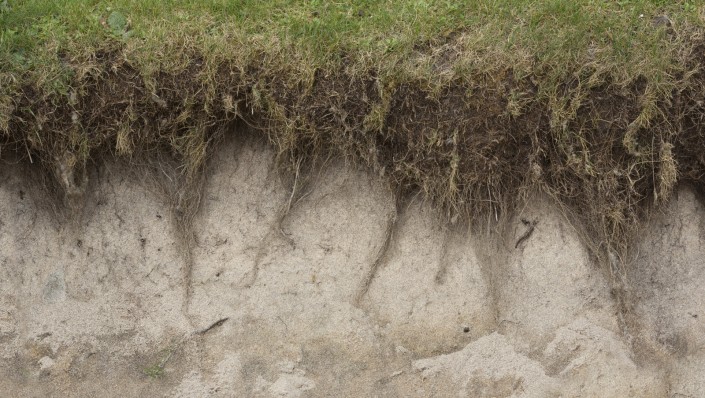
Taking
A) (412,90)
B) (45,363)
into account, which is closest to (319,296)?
(412,90)

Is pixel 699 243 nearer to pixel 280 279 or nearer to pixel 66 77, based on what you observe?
pixel 280 279

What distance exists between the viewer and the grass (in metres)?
4.68

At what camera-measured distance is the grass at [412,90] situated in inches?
184

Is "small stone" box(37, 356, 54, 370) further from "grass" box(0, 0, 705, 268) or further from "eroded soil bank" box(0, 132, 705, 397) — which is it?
"grass" box(0, 0, 705, 268)

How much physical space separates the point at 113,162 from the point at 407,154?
5.39 feet

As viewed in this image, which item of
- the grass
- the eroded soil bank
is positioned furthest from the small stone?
the grass

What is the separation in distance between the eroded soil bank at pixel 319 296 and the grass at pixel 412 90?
0.77 feet

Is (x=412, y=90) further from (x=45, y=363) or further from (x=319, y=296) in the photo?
(x=45, y=363)

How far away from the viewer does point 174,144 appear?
4875 mm

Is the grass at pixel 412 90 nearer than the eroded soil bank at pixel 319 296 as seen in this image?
Yes

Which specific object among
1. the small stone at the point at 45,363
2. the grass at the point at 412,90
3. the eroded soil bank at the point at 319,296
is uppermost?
the grass at the point at 412,90

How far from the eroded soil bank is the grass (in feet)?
0.77

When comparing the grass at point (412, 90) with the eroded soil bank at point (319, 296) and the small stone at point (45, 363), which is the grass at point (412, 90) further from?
the small stone at point (45, 363)

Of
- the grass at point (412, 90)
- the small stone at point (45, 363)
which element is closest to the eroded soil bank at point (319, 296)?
the small stone at point (45, 363)
